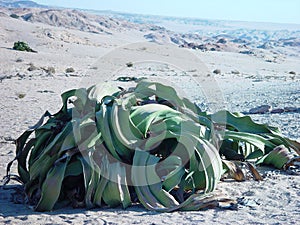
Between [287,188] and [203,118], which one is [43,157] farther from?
[287,188]

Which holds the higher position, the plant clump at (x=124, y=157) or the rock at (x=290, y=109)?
the plant clump at (x=124, y=157)

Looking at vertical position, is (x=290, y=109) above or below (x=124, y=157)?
below

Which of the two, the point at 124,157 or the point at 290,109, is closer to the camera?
the point at 124,157

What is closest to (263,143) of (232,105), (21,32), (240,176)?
(240,176)

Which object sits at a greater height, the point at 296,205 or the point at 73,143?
the point at 73,143

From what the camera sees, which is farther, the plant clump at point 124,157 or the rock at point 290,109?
the rock at point 290,109

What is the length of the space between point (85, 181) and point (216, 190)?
79 cm

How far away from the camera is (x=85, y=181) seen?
2.87 meters

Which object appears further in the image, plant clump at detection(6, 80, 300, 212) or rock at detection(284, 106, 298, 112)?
rock at detection(284, 106, 298, 112)

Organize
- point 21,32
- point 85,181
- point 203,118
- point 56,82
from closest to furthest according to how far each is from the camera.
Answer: point 85,181, point 203,118, point 56,82, point 21,32

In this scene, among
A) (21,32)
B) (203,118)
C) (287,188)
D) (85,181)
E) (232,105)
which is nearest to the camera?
(85,181)

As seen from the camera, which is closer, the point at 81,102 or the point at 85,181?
the point at 85,181

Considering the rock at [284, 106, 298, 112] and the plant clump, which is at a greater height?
the plant clump

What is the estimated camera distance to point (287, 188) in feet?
10.7
